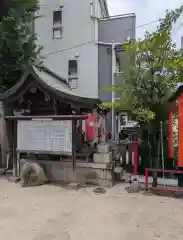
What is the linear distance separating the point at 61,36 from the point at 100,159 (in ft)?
36.7

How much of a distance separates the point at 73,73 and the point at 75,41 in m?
2.09

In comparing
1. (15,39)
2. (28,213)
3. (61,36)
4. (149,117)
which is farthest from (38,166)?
(61,36)

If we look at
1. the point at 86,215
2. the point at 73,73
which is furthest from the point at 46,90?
the point at 73,73

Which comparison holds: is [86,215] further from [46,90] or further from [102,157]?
[46,90]

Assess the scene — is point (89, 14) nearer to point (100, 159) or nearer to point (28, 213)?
point (100, 159)

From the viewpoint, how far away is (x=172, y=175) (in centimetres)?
910

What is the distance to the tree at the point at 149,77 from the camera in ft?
25.7

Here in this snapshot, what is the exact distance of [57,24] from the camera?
16.8 metres

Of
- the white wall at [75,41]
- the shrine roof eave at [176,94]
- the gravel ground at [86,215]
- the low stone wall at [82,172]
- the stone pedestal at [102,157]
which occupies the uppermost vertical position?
the white wall at [75,41]

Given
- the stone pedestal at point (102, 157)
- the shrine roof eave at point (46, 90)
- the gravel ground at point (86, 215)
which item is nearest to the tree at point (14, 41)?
the shrine roof eave at point (46, 90)

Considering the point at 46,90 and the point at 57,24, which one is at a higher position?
the point at 57,24

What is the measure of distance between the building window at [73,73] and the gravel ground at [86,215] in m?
9.61

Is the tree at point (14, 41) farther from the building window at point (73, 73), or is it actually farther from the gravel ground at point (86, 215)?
the gravel ground at point (86, 215)

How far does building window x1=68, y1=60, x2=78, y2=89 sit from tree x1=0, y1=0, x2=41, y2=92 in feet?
15.4
